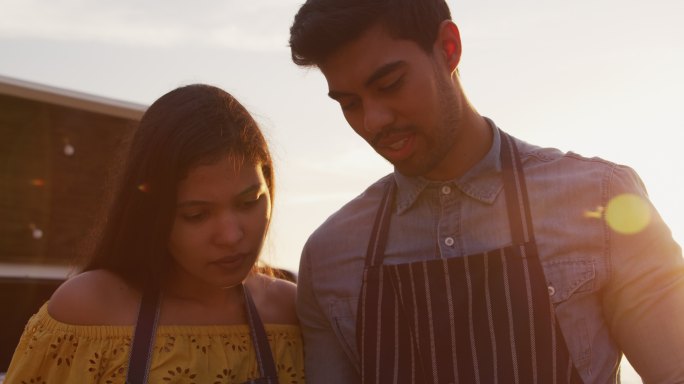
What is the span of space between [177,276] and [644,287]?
165 cm

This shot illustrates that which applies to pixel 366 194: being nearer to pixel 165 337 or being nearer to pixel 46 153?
pixel 165 337

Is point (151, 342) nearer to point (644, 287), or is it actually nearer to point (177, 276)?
point (177, 276)

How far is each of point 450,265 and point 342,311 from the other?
1.74 ft

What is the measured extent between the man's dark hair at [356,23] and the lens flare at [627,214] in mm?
816

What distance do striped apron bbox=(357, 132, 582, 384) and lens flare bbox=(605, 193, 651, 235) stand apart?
26 cm

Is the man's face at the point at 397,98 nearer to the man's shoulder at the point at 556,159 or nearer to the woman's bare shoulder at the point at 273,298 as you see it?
the man's shoulder at the point at 556,159

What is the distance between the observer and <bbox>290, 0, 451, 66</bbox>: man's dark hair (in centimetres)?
286

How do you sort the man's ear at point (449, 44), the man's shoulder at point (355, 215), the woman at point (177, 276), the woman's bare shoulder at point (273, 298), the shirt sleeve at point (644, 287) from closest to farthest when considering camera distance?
the shirt sleeve at point (644, 287) → the woman at point (177, 276) → the man's ear at point (449, 44) → the man's shoulder at point (355, 215) → the woman's bare shoulder at point (273, 298)

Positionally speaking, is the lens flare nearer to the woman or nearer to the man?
the man

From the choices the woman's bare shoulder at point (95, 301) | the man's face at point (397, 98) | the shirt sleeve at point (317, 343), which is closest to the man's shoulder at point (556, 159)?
the man's face at point (397, 98)

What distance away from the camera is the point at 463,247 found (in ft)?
9.40

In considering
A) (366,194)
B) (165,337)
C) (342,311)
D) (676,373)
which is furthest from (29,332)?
(676,373)

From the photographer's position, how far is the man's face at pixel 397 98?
278cm

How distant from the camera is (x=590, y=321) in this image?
265 centimetres
